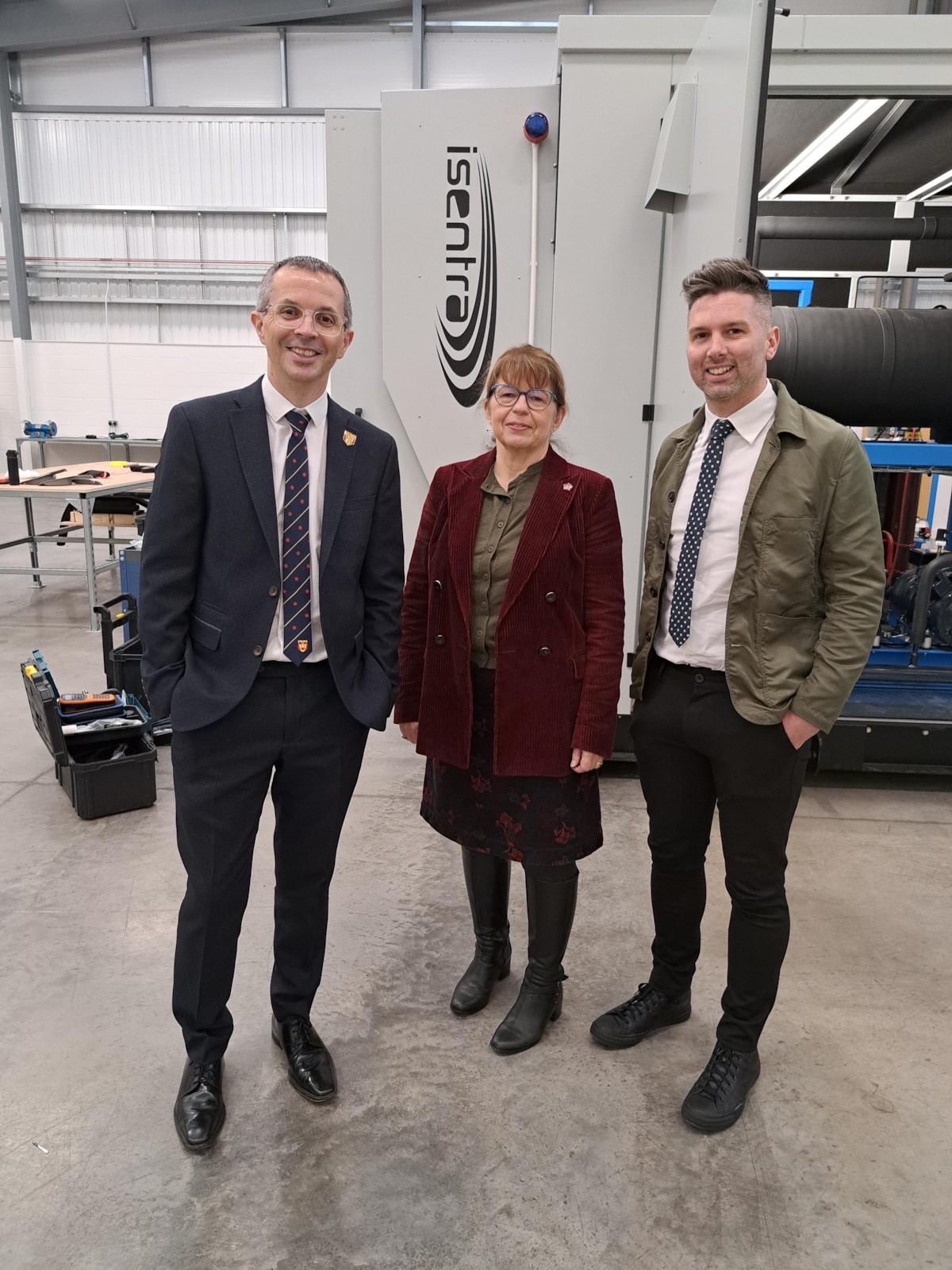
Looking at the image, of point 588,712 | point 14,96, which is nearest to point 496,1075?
point 588,712

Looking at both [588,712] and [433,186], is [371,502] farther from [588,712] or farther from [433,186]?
[433,186]

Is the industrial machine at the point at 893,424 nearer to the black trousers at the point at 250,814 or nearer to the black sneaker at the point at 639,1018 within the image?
the black sneaker at the point at 639,1018

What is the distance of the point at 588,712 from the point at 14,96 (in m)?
13.3

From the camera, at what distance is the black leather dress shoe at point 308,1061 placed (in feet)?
5.78

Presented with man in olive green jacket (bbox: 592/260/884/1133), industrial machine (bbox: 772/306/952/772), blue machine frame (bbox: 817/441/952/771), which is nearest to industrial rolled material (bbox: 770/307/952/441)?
industrial machine (bbox: 772/306/952/772)

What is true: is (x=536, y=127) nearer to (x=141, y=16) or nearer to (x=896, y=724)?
(x=896, y=724)

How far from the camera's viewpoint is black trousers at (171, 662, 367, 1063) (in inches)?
61.9

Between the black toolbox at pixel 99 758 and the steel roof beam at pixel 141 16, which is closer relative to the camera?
the black toolbox at pixel 99 758

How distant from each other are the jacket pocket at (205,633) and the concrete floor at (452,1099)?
0.98 m

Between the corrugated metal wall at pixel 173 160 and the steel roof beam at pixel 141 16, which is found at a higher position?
the steel roof beam at pixel 141 16

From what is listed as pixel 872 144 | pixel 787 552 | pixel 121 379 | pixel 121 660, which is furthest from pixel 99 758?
pixel 121 379

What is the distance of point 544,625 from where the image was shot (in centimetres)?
172

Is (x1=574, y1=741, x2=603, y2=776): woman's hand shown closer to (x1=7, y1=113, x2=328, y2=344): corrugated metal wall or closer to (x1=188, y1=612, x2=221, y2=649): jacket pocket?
(x1=188, y1=612, x2=221, y2=649): jacket pocket

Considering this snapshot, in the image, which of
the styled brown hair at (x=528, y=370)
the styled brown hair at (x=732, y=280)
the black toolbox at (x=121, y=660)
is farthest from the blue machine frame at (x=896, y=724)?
the black toolbox at (x=121, y=660)
